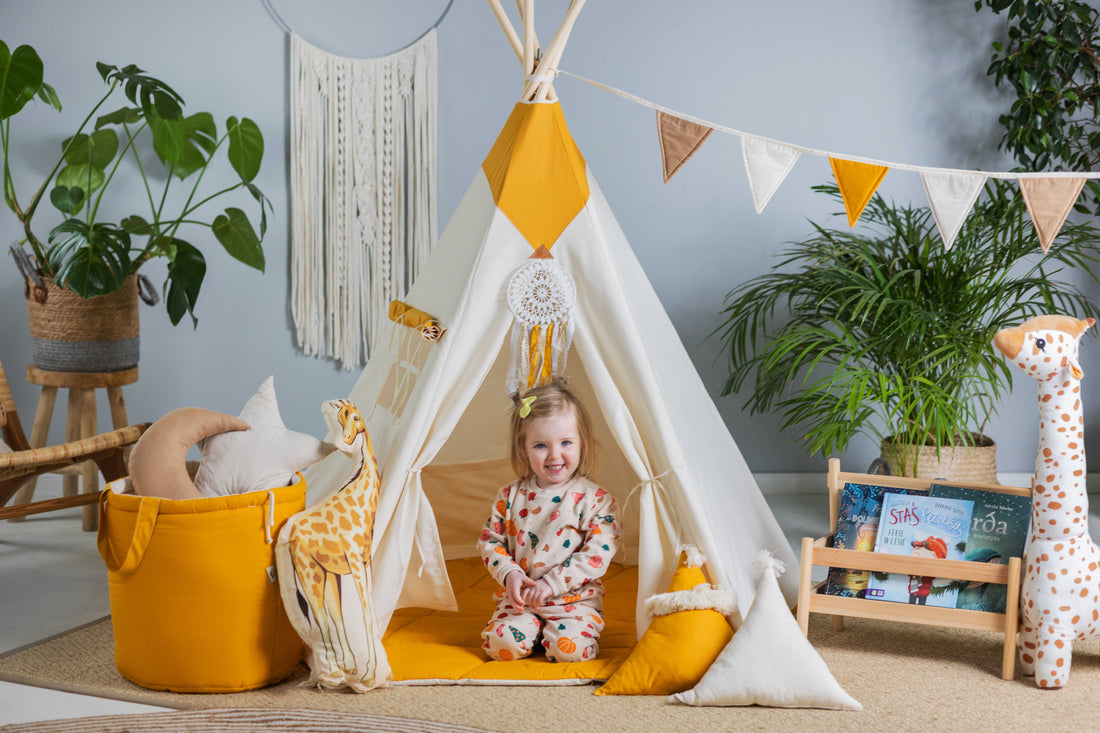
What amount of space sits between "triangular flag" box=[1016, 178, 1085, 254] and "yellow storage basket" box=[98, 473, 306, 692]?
5.60 ft

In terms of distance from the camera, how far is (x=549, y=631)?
210cm

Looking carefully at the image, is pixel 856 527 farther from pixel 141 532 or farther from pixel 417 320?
pixel 141 532

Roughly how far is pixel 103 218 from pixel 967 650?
10.4ft

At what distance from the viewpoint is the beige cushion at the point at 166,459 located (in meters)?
1.95

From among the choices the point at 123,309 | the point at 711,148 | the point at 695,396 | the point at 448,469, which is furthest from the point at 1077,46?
the point at 123,309

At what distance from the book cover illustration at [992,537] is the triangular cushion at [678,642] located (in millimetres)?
526

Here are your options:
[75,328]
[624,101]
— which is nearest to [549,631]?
[75,328]

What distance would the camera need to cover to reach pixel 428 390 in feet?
7.04

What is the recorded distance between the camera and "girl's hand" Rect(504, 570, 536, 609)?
2094 millimetres

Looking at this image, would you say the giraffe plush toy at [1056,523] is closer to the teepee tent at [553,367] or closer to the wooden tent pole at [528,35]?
the teepee tent at [553,367]

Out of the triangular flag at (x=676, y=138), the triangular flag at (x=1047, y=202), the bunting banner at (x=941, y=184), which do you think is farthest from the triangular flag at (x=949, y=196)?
the triangular flag at (x=676, y=138)

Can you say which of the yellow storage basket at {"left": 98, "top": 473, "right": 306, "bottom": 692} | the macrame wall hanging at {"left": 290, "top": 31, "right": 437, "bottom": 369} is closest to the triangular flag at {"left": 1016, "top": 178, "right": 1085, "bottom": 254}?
the yellow storage basket at {"left": 98, "top": 473, "right": 306, "bottom": 692}

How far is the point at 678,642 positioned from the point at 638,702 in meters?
0.15

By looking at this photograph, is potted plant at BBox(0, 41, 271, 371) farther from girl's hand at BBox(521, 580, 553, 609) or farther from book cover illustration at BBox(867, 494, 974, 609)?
book cover illustration at BBox(867, 494, 974, 609)
